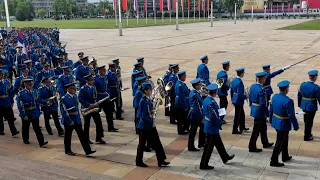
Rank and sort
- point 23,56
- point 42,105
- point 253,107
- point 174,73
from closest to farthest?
point 253,107 < point 42,105 < point 174,73 < point 23,56

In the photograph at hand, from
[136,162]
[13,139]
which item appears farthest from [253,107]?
[13,139]

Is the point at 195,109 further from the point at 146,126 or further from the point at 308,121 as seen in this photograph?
the point at 308,121

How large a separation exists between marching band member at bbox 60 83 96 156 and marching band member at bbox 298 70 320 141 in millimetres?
5572

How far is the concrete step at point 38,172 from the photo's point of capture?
23.7 feet

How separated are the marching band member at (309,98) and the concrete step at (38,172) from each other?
5227 millimetres

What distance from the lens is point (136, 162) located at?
26.6 ft

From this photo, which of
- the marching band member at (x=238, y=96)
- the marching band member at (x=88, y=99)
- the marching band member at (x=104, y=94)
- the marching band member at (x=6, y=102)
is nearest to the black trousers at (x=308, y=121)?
the marching band member at (x=238, y=96)

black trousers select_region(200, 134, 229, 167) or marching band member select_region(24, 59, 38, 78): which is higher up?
marching band member select_region(24, 59, 38, 78)

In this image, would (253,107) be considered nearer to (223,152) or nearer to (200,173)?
(223,152)

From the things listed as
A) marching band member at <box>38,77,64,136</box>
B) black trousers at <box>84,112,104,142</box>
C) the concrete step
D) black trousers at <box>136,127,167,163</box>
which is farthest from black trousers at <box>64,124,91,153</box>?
marching band member at <box>38,77,64,136</box>

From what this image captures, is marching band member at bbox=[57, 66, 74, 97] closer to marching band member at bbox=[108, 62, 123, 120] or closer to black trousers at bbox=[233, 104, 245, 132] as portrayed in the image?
marching band member at bbox=[108, 62, 123, 120]

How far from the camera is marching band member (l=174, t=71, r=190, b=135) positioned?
379 inches

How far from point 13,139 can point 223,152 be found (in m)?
Answer: 6.22

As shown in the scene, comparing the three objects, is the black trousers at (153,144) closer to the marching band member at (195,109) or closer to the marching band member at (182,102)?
the marching band member at (195,109)
